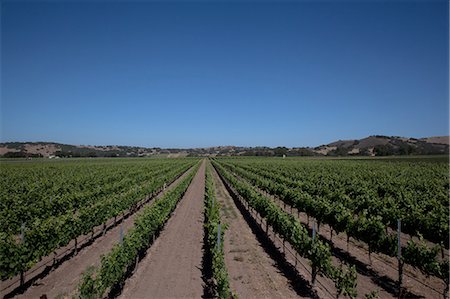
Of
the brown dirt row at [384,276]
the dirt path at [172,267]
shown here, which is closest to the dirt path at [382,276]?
the brown dirt row at [384,276]

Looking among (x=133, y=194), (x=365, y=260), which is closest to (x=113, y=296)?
(x=365, y=260)

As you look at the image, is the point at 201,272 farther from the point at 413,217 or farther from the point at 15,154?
the point at 15,154

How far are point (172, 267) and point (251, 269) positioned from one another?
3030 millimetres

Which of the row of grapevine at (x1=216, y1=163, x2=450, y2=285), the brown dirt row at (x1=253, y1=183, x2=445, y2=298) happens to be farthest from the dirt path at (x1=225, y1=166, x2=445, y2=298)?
the row of grapevine at (x1=216, y1=163, x2=450, y2=285)

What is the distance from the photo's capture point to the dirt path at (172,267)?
9.51 meters

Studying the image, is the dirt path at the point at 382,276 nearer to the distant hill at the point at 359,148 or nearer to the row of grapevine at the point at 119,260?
the row of grapevine at the point at 119,260

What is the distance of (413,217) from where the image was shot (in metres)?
14.2

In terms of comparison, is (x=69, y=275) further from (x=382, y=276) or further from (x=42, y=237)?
(x=382, y=276)

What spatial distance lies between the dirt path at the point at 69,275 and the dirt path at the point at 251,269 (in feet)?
17.7

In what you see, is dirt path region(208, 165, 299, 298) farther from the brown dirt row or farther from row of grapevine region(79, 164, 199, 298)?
row of grapevine region(79, 164, 199, 298)

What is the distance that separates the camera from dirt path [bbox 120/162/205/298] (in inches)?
374

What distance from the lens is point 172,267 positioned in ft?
37.7

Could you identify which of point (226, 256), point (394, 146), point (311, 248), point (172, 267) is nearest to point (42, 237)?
point (172, 267)

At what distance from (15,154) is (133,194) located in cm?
14535
